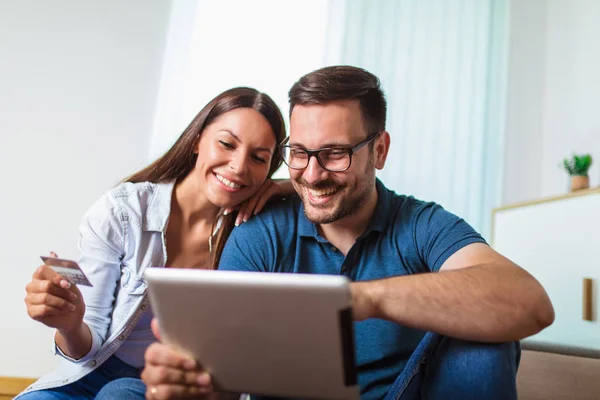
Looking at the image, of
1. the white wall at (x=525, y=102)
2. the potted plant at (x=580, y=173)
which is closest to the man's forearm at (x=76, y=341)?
the potted plant at (x=580, y=173)

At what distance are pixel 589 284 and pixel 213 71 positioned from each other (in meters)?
1.86

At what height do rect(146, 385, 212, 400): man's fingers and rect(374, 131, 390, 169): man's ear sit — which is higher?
rect(374, 131, 390, 169): man's ear

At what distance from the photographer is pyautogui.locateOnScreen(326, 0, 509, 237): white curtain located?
8.47 feet

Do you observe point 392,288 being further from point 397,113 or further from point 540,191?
point 540,191

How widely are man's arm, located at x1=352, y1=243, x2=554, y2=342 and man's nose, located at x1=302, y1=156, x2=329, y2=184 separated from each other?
1.28 feet

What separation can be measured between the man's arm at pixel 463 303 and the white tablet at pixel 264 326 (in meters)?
0.16

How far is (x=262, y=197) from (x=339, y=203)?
28cm

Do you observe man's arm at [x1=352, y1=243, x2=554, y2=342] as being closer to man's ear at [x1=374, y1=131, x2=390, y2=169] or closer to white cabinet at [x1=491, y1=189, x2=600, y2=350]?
man's ear at [x1=374, y1=131, x2=390, y2=169]

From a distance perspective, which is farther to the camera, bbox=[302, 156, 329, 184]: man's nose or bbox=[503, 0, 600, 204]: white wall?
bbox=[503, 0, 600, 204]: white wall

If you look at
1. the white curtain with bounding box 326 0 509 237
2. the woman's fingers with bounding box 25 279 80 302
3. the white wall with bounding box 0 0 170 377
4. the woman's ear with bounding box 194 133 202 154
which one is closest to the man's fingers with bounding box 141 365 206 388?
the woman's fingers with bounding box 25 279 80 302

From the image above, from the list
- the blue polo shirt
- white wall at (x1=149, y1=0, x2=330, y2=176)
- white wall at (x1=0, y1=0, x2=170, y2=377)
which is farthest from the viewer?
white wall at (x1=149, y1=0, x2=330, y2=176)

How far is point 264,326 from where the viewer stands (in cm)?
72

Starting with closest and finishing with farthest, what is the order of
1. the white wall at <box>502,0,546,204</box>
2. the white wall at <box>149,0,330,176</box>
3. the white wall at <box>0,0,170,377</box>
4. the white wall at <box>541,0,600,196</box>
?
the white wall at <box>0,0,170,377</box>, the white wall at <box>149,0,330,176</box>, the white wall at <box>541,0,600,196</box>, the white wall at <box>502,0,546,204</box>

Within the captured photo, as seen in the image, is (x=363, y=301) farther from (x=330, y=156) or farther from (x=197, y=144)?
(x=197, y=144)
